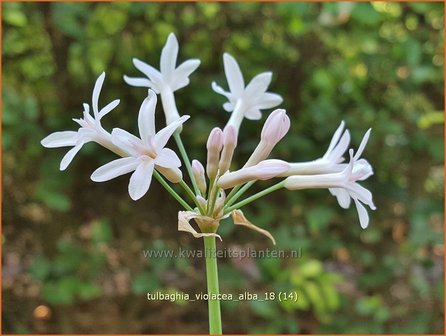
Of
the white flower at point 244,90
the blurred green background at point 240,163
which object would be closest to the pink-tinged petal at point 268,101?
the white flower at point 244,90

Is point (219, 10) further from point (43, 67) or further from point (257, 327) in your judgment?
point (257, 327)

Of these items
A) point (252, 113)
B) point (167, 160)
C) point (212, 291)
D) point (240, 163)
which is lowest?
point (212, 291)

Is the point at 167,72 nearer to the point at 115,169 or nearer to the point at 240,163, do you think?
the point at 115,169

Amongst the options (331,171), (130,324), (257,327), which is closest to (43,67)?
(130,324)

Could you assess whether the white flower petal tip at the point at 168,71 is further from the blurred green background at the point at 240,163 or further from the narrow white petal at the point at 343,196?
the blurred green background at the point at 240,163

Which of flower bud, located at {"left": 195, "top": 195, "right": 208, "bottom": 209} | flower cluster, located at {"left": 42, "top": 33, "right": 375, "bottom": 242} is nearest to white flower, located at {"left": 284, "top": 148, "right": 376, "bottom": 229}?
flower cluster, located at {"left": 42, "top": 33, "right": 375, "bottom": 242}

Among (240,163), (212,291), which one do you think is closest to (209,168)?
(212,291)
